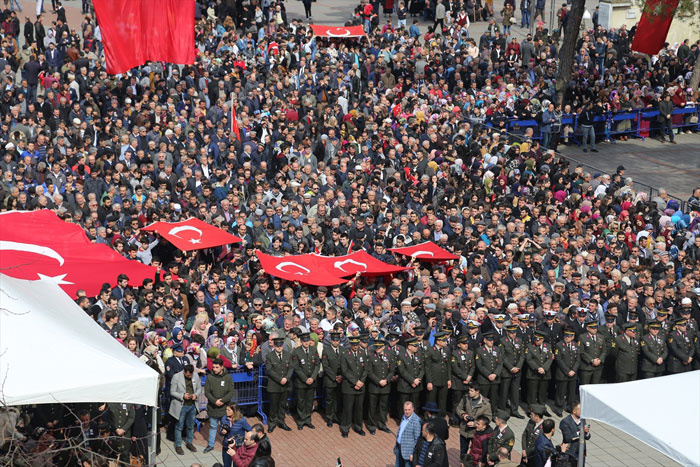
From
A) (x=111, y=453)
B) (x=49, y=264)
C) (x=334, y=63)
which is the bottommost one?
(x=111, y=453)

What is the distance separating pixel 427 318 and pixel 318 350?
217 cm

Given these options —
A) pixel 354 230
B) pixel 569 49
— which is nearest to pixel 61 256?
pixel 354 230

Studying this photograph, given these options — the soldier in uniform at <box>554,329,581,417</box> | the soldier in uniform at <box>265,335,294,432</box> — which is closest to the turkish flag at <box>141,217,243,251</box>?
the soldier in uniform at <box>265,335,294,432</box>

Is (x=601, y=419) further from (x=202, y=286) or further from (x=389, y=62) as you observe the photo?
(x=389, y=62)

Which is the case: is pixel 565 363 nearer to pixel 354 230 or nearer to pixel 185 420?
pixel 354 230

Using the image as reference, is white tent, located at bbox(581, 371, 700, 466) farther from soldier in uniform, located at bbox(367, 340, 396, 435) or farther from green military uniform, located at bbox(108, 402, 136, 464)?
green military uniform, located at bbox(108, 402, 136, 464)

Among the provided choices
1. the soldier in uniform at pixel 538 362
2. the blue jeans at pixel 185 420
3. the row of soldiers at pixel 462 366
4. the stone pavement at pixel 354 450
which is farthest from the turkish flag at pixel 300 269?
the blue jeans at pixel 185 420

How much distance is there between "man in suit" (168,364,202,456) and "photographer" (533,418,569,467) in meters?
5.02

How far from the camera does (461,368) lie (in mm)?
17719

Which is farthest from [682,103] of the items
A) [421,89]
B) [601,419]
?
[601,419]

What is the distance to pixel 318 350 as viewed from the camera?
57.9 ft

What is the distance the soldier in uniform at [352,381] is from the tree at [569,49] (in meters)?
18.5

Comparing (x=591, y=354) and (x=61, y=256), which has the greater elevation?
(x=61, y=256)

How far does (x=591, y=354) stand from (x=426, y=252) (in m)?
4.12
